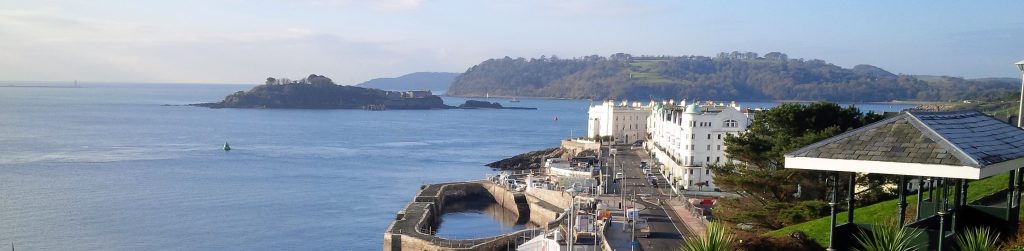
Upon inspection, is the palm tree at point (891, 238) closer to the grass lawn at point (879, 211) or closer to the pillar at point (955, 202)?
the pillar at point (955, 202)

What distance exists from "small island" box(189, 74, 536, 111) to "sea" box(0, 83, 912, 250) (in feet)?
206

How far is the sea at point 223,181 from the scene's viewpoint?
1508 inches

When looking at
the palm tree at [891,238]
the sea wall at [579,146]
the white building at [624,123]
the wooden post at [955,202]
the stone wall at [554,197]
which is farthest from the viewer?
the white building at [624,123]

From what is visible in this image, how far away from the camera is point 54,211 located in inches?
1694

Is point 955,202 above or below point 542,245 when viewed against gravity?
above

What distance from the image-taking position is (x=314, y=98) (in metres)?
181

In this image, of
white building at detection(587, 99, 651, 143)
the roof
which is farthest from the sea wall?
the roof

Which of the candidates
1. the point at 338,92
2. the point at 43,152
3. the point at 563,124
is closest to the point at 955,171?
the point at 43,152

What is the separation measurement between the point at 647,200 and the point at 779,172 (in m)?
15.7

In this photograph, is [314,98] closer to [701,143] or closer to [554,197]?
[554,197]

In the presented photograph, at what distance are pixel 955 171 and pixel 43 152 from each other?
76689 mm

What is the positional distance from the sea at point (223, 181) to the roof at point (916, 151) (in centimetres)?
2978

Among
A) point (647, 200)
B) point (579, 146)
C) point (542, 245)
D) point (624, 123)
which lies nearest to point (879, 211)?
point (542, 245)

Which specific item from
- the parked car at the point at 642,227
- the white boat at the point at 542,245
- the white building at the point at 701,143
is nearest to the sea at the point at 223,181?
the white building at the point at 701,143
